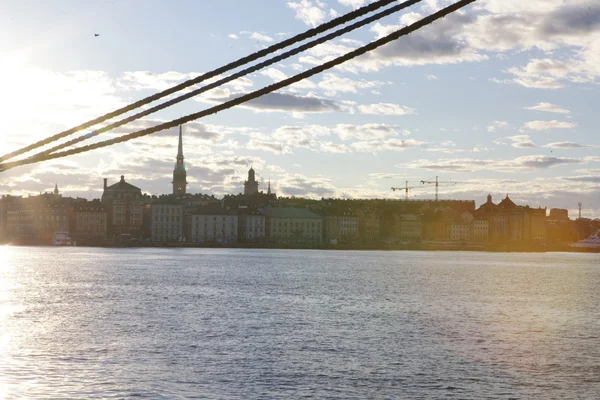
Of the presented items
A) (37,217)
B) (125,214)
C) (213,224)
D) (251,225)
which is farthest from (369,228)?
(37,217)

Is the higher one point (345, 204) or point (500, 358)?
point (345, 204)

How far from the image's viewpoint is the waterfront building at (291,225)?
167 meters

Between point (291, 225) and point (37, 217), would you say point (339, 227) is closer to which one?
point (291, 225)

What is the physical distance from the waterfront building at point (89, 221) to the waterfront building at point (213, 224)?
1900cm

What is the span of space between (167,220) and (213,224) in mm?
9491

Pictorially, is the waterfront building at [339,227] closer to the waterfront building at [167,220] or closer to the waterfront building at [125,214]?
the waterfront building at [167,220]

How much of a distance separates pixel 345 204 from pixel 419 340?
6461 inches

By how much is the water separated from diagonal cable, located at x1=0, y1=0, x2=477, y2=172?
55.1 feet

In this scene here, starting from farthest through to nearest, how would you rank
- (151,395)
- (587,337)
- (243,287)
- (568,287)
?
(568,287)
(243,287)
(587,337)
(151,395)

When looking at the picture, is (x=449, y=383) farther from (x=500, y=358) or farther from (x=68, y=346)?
(x=68, y=346)

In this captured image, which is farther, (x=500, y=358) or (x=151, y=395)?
(x=500, y=358)

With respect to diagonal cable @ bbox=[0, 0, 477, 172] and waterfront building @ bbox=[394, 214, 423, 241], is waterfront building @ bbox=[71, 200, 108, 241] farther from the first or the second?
diagonal cable @ bbox=[0, 0, 477, 172]

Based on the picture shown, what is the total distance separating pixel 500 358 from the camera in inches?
1022

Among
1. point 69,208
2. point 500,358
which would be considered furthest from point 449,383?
point 69,208
